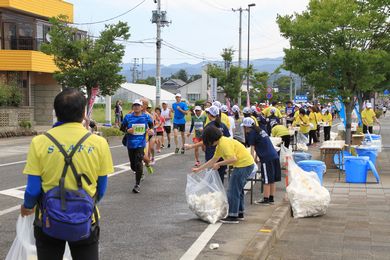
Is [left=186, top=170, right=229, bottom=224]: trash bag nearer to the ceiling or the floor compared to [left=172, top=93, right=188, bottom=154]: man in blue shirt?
nearer to the floor

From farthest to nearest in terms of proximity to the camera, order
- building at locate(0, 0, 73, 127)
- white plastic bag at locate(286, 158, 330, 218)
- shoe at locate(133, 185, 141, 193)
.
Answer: building at locate(0, 0, 73, 127)
shoe at locate(133, 185, 141, 193)
white plastic bag at locate(286, 158, 330, 218)

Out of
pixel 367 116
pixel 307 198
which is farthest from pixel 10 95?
pixel 307 198

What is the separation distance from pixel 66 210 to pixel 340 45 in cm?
1075

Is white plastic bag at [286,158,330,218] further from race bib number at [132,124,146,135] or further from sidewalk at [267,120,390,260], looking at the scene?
race bib number at [132,124,146,135]

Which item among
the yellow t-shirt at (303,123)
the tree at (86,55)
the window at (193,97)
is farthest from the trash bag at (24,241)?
the window at (193,97)

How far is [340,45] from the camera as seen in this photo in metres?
12.8

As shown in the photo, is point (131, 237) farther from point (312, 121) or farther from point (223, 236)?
point (312, 121)

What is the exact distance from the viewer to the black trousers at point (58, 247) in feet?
11.4

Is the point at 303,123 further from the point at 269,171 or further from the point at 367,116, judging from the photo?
the point at 269,171

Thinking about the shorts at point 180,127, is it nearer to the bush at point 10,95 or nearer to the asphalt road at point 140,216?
the asphalt road at point 140,216

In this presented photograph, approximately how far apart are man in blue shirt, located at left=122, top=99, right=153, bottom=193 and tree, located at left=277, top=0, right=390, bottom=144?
5.00 metres

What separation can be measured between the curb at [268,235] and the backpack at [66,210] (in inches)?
99.2

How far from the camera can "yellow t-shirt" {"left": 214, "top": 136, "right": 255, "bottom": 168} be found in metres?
7.19

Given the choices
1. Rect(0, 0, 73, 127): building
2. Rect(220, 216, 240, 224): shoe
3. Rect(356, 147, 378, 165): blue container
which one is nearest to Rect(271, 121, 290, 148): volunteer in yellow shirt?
Rect(356, 147, 378, 165): blue container
